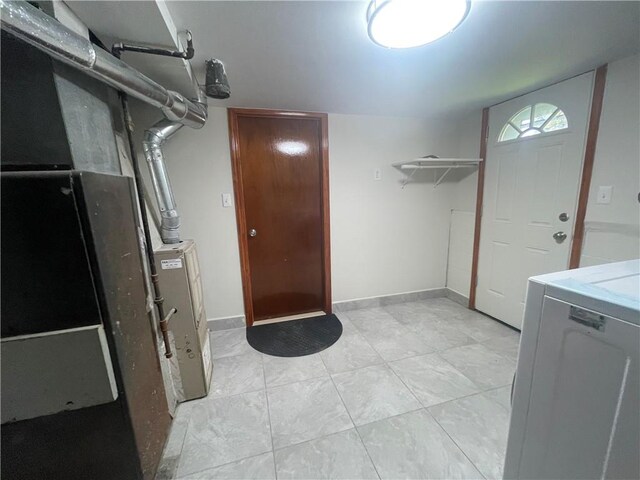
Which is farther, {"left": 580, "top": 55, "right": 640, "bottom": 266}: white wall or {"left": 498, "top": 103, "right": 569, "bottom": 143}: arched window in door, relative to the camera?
{"left": 498, "top": 103, "right": 569, "bottom": 143}: arched window in door

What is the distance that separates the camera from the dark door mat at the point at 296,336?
6.78 ft

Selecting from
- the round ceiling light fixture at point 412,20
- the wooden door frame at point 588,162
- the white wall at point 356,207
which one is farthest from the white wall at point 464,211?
the round ceiling light fixture at point 412,20

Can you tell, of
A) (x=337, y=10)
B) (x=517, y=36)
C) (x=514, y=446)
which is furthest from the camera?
(x=517, y=36)

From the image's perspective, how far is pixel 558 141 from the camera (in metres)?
1.83

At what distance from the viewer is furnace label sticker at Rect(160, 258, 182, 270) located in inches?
55.1

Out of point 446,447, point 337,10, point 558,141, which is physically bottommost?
point 446,447

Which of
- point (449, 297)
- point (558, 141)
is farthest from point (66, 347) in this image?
point (449, 297)

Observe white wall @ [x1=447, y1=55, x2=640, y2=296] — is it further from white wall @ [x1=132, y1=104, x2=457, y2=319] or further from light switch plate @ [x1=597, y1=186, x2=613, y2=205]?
white wall @ [x1=132, y1=104, x2=457, y2=319]

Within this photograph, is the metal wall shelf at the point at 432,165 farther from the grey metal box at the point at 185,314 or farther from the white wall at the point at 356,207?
the grey metal box at the point at 185,314

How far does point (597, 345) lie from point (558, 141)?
1.93 meters

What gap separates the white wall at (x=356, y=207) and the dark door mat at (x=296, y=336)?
304mm

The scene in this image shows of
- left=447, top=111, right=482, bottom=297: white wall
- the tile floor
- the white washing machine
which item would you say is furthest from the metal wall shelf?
the white washing machine

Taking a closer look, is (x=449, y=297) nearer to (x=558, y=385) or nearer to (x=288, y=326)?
(x=288, y=326)

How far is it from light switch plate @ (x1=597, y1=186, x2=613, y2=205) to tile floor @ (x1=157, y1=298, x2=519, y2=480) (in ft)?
4.13
